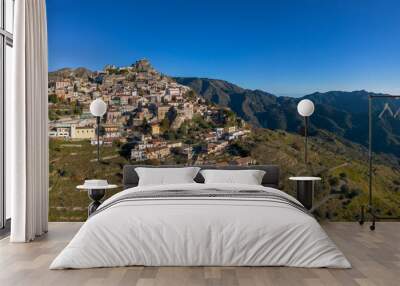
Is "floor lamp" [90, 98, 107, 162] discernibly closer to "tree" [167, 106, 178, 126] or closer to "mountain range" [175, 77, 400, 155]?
"tree" [167, 106, 178, 126]

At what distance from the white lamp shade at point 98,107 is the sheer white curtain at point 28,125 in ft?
4.03

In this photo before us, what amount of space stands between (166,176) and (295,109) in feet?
8.44

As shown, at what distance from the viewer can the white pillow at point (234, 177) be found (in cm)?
660

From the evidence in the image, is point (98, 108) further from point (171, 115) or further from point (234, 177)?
point (234, 177)

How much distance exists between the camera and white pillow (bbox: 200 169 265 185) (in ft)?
21.7

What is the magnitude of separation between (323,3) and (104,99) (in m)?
3.44

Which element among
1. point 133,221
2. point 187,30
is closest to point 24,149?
point 133,221

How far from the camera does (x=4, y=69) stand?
618cm

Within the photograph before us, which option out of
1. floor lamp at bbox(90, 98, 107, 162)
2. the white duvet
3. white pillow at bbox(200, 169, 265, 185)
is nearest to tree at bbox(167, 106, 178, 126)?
floor lamp at bbox(90, 98, 107, 162)

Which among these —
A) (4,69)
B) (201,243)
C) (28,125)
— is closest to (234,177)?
(201,243)

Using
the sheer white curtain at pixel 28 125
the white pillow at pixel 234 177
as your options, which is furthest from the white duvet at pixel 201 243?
the white pillow at pixel 234 177

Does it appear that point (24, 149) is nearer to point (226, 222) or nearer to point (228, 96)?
point (226, 222)

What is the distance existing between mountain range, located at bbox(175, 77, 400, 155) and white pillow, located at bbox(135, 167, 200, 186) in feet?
5.36

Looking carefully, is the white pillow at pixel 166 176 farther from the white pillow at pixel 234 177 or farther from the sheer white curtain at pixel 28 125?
the sheer white curtain at pixel 28 125
